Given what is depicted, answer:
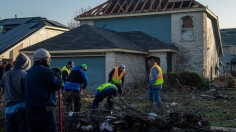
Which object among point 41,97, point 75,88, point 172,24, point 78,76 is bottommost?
point 75,88

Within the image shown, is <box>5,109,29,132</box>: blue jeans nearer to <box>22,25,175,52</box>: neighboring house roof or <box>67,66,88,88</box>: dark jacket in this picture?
<box>67,66,88,88</box>: dark jacket

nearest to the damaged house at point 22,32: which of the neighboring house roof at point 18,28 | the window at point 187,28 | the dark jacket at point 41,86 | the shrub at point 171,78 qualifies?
the neighboring house roof at point 18,28

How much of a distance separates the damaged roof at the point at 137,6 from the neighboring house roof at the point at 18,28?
5.60 metres

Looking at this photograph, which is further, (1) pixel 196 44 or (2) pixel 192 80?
(1) pixel 196 44

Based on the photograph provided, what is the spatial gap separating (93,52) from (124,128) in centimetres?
1377

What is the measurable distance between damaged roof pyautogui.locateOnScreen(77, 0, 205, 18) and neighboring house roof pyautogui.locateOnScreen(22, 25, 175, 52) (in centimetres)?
201

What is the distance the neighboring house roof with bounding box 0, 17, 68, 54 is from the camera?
30.5m

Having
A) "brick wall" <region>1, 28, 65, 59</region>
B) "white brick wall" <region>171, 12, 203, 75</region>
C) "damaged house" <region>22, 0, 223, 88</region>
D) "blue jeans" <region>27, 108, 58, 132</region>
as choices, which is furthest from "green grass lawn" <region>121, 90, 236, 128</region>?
"brick wall" <region>1, 28, 65, 59</region>

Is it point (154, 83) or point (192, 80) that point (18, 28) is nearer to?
point (192, 80)

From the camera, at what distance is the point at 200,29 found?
2622cm

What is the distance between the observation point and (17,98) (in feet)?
21.8

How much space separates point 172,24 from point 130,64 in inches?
212

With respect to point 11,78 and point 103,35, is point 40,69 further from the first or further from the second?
point 103,35

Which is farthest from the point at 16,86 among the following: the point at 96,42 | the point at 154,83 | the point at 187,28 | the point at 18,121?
the point at 187,28
